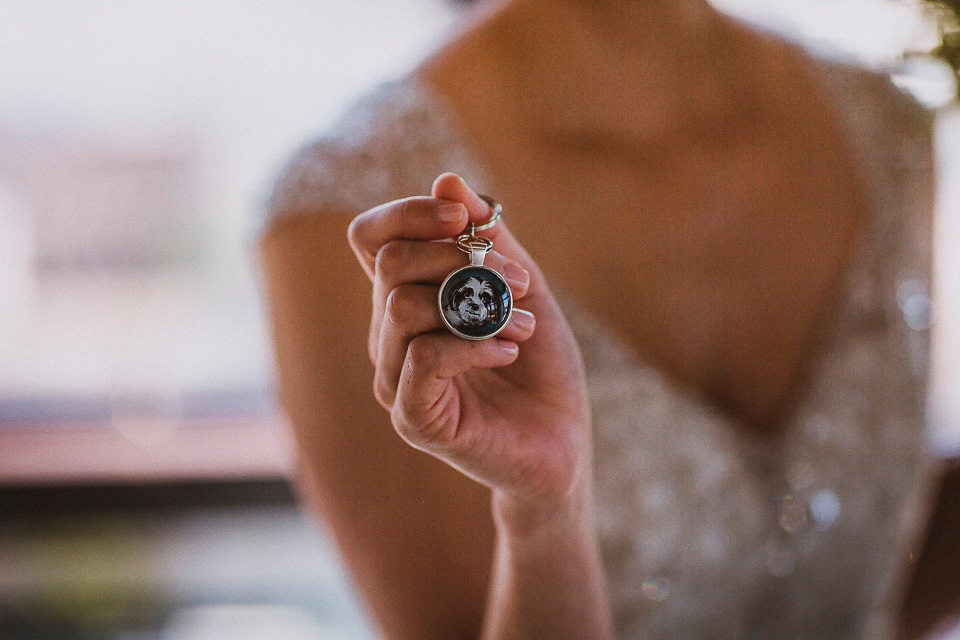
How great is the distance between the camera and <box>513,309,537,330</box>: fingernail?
359 mm

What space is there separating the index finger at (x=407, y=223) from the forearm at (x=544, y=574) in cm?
18

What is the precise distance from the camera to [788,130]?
0.92 m

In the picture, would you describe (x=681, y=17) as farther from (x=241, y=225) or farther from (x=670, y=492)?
(x=241, y=225)

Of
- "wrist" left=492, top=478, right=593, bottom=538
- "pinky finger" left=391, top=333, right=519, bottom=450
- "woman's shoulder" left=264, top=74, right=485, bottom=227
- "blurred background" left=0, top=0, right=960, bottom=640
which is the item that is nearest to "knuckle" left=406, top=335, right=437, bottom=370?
"pinky finger" left=391, top=333, right=519, bottom=450

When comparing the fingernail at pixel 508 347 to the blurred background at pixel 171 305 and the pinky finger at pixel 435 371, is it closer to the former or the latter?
the pinky finger at pixel 435 371

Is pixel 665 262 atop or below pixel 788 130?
below

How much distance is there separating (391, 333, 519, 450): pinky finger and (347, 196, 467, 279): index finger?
0.05 m

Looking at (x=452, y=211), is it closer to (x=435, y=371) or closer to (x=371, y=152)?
(x=435, y=371)

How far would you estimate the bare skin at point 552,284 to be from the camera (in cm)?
39

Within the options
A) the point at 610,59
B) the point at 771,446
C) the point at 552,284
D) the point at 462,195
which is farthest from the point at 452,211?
the point at 771,446

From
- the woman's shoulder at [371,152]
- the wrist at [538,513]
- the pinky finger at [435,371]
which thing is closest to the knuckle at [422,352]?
the pinky finger at [435,371]

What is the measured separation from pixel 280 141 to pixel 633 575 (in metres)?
1.23

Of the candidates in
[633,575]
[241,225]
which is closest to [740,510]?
[633,575]

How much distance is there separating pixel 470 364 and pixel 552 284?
0.20 meters
